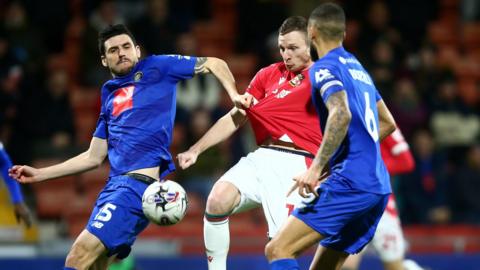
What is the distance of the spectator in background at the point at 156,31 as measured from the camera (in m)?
12.8

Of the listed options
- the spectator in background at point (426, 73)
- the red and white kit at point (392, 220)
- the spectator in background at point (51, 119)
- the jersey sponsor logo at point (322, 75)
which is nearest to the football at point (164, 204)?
the jersey sponsor logo at point (322, 75)

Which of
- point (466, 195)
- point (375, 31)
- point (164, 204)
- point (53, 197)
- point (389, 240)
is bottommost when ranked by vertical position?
point (466, 195)

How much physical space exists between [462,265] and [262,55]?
169 inches

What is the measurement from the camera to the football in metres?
6.54

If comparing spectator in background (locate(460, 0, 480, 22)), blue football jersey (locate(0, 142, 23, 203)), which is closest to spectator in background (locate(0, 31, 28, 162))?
blue football jersey (locate(0, 142, 23, 203))

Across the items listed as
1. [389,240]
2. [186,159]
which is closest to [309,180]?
[186,159]

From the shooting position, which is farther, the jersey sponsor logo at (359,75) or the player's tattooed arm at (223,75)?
the player's tattooed arm at (223,75)

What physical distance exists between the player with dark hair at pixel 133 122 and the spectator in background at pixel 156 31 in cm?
567

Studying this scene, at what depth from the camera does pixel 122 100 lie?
22.9 feet

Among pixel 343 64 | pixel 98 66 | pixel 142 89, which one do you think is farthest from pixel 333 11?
pixel 98 66

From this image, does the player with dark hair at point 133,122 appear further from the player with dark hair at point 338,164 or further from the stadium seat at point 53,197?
the stadium seat at point 53,197

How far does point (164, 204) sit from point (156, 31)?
21.7ft

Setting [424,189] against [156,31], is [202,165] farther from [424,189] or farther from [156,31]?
[424,189]

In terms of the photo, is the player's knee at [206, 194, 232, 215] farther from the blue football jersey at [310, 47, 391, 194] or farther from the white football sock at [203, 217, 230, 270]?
the blue football jersey at [310, 47, 391, 194]
